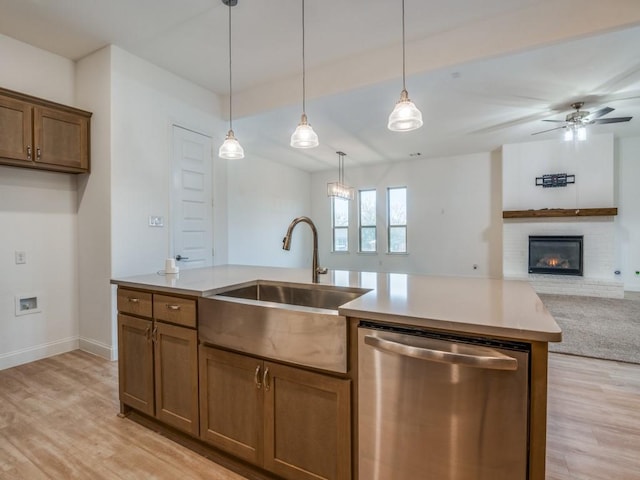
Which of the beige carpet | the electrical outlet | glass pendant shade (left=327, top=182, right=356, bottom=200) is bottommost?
the beige carpet

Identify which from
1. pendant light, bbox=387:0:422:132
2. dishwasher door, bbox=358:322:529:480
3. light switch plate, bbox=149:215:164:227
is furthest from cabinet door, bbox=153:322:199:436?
light switch plate, bbox=149:215:164:227

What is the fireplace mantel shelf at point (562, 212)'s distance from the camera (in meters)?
5.61

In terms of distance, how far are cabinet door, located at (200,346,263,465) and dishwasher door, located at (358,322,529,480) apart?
53 cm

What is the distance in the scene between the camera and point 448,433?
1.07 metres

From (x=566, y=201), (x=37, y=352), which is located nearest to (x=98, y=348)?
(x=37, y=352)

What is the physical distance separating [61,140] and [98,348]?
6.79ft

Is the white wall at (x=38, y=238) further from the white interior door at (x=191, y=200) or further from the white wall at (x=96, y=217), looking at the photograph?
the white interior door at (x=191, y=200)

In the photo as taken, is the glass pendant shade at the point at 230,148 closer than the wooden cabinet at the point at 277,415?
No

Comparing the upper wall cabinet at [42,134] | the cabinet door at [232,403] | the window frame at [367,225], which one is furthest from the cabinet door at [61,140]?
the window frame at [367,225]

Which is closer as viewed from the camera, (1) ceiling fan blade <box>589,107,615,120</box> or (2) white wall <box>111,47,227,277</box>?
(2) white wall <box>111,47,227,277</box>

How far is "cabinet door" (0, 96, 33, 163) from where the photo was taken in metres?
2.60

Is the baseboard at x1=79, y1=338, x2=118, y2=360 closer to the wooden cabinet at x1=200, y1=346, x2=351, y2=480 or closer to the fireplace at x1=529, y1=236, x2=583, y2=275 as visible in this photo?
the wooden cabinet at x1=200, y1=346, x2=351, y2=480

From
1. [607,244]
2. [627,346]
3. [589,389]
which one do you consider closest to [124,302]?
[589,389]

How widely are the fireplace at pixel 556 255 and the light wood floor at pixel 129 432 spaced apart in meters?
3.60
